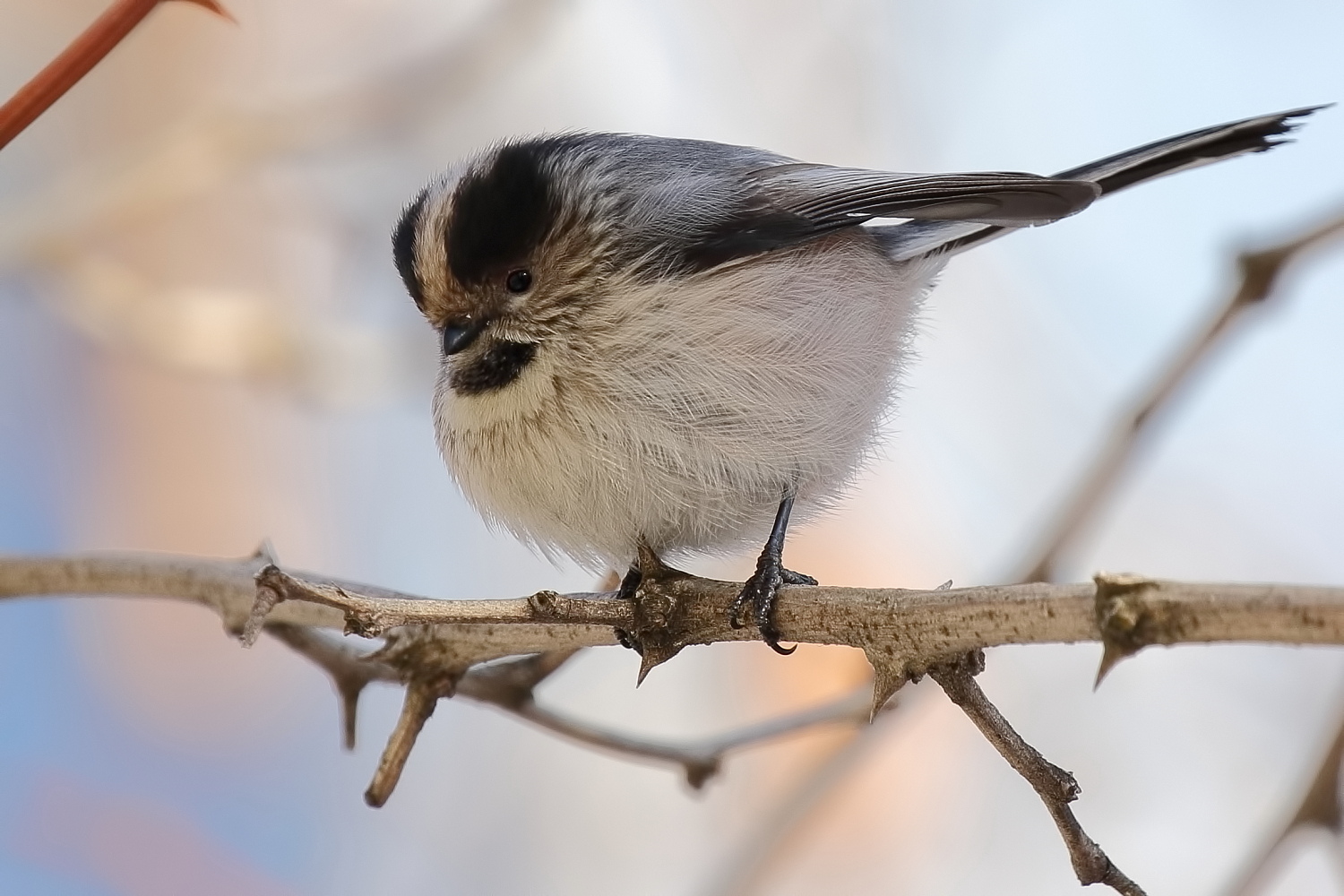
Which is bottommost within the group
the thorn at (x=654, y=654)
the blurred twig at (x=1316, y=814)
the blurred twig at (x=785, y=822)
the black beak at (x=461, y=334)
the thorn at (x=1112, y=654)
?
the blurred twig at (x=785, y=822)

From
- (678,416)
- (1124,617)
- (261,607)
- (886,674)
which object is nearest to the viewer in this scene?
(1124,617)

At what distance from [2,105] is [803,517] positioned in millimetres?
1153

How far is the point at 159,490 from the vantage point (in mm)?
3045

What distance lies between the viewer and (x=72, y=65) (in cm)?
91

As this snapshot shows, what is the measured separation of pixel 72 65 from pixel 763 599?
813 millimetres

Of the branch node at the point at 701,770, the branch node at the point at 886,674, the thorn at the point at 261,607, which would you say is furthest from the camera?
the branch node at the point at 701,770

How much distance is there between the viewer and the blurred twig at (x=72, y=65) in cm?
89


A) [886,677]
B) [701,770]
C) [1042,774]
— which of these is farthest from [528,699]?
[1042,774]

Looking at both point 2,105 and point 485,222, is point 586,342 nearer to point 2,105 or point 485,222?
point 485,222

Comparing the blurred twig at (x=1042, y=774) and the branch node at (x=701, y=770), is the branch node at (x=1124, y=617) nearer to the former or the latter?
the blurred twig at (x=1042, y=774)

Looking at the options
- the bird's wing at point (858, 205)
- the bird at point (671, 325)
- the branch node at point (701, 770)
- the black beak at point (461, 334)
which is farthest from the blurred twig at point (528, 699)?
the bird's wing at point (858, 205)

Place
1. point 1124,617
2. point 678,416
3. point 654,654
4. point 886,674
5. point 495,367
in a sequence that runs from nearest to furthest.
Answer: point 1124,617, point 886,674, point 654,654, point 678,416, point 495,367

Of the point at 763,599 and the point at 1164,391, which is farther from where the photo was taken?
the point at 1164,391

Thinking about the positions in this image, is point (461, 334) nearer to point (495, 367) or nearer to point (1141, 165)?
point (495, 367)
